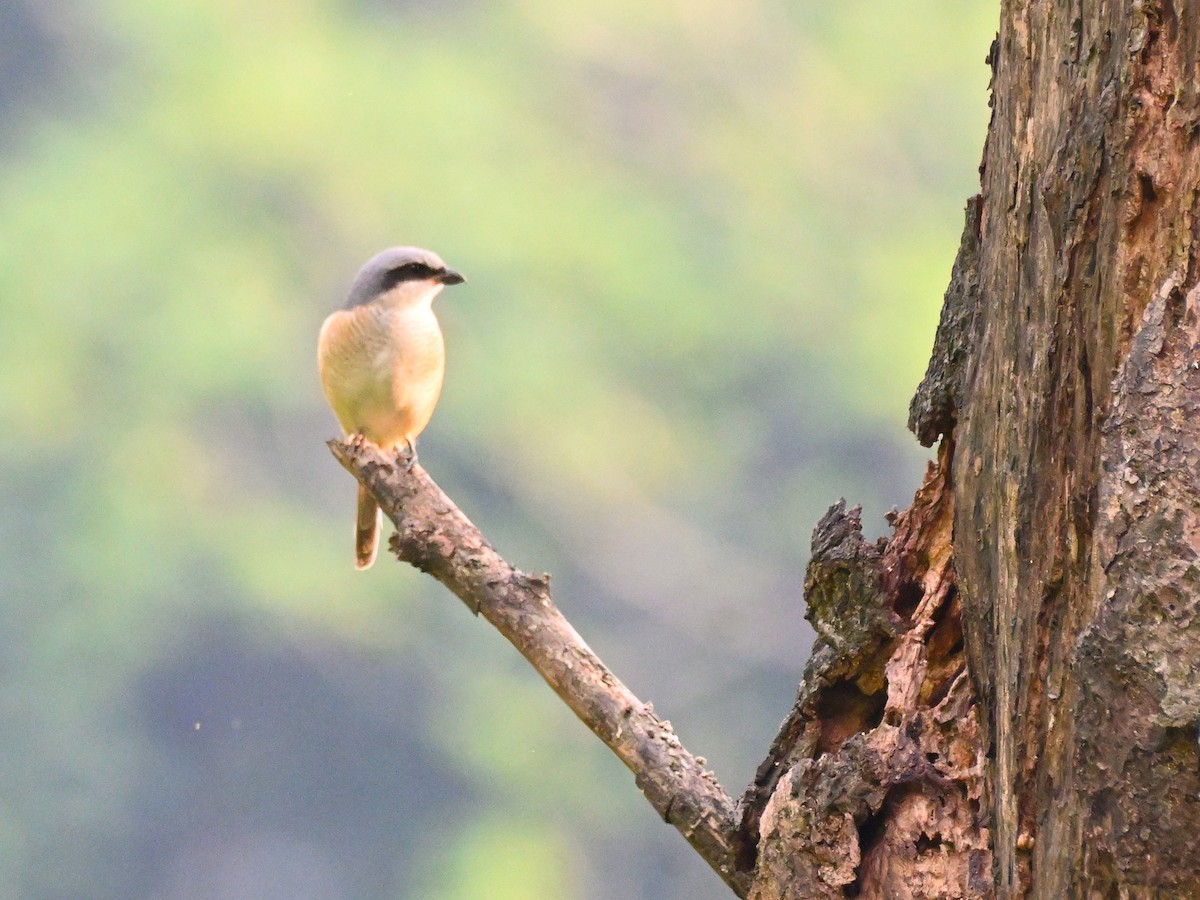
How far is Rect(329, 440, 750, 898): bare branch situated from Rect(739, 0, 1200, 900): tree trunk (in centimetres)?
10

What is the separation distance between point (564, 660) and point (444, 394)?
10.1ft

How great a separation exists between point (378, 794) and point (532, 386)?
1.46 metres

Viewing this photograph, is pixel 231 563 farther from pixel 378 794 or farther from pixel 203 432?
pixel 378 794

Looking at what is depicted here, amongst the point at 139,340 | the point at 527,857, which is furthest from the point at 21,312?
the point at 527,857

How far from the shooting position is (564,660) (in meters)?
1.53

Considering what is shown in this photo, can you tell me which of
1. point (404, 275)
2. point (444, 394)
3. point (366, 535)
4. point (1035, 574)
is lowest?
point (1035, 574)

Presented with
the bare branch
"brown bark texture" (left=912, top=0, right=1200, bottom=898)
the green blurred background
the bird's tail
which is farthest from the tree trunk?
the green blurred background

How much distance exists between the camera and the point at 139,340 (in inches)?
171

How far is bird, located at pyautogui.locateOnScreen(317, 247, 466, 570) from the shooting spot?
3215mm

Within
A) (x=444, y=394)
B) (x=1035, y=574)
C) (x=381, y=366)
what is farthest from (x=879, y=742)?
(x=444, y=394)

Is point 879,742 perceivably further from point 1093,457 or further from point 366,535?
point 366,535

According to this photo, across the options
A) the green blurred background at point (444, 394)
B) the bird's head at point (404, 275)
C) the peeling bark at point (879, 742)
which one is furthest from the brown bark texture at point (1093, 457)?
the green blurred background at point (444, 394)

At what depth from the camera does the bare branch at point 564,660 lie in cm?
143

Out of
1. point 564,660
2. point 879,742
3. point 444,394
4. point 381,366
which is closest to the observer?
point 879,742
